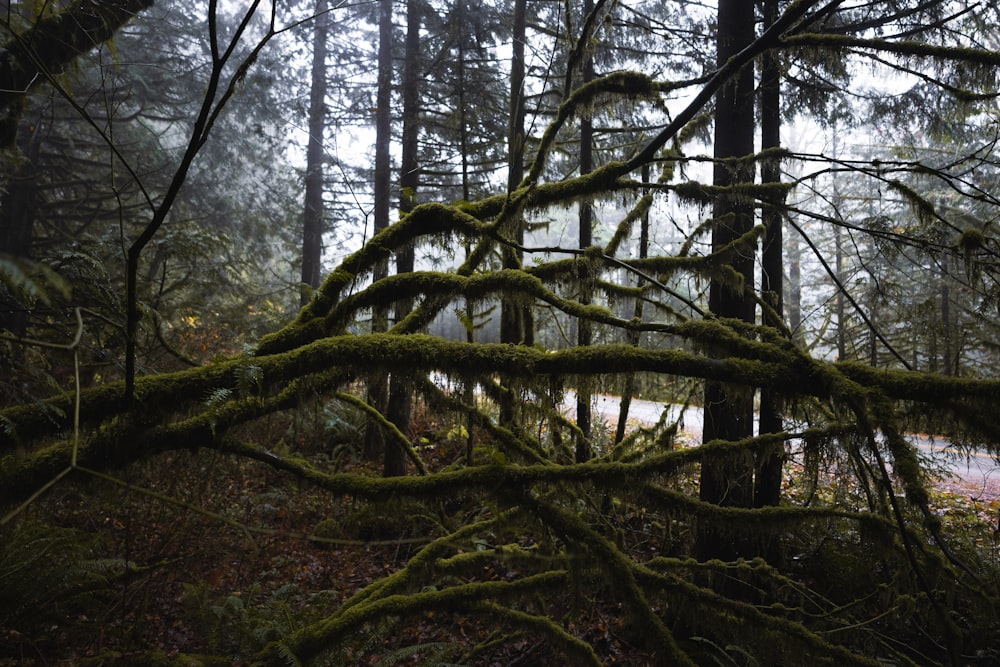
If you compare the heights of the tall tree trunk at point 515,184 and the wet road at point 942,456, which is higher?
the tall tree trunk at point 515,184

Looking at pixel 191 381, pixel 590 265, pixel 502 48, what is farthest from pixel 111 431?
pixel 502 48

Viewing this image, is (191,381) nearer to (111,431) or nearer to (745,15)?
(111,431)

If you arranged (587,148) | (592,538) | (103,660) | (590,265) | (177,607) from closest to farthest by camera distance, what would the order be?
(592,538) → (103,660) → (590,265) → (177,607) → (587,148)

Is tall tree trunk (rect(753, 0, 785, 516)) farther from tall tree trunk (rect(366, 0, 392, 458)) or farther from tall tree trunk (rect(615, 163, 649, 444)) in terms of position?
tall tree trunk (rect(366, 0, 392, 458))

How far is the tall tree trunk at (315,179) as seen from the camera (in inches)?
565

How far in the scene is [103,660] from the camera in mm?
3838

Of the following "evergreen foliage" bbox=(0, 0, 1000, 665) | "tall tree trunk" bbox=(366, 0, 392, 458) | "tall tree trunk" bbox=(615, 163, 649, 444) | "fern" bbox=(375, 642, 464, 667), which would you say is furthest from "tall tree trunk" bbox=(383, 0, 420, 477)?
"fern" bbox=(375, 642, 464, 667)

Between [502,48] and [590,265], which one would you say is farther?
[502,48]

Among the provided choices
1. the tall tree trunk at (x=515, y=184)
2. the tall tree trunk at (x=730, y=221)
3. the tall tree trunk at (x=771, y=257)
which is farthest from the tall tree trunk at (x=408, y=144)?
the tall tree trunk at (x=771, y=257)

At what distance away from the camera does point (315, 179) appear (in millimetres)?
14648

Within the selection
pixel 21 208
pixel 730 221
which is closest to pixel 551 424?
pixel 730 221

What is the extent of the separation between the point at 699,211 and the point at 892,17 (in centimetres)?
317

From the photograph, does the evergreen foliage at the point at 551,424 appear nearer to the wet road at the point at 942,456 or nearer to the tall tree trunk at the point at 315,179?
the wet road at the point at 942,456

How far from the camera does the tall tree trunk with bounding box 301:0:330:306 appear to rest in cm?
1434
